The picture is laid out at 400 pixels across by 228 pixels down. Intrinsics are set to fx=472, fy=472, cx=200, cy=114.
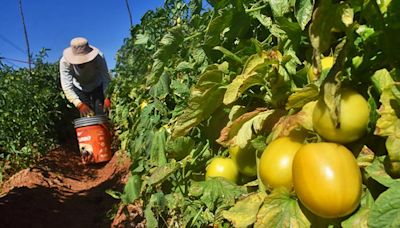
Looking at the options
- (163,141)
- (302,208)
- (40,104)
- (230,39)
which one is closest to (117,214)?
(163,141)

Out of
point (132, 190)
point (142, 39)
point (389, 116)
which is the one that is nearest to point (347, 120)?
point (389, 116)

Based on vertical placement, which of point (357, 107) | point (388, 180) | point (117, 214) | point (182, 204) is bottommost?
point (117, 214)

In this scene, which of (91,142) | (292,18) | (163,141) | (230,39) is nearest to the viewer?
(292,18)

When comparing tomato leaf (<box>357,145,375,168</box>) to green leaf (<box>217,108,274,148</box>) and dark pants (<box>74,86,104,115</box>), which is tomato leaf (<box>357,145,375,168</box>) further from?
dark pants (<box>74,86,104,115</box>)

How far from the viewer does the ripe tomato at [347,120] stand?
2.18ft

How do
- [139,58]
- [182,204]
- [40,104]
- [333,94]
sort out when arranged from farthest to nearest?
[40,104] < [139,58] < [182,204] < [333,94]

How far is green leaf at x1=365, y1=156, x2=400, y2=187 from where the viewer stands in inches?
26.4

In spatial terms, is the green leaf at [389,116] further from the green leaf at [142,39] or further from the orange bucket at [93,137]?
the orange bucket at [93,137]

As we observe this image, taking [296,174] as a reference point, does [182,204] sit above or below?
below

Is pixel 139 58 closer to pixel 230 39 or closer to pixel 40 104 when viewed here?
pixel 230 39

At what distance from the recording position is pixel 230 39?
3.84 feet

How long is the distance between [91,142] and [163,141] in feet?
13.5

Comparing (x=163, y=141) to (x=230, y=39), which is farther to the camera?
(x=163, y=141)

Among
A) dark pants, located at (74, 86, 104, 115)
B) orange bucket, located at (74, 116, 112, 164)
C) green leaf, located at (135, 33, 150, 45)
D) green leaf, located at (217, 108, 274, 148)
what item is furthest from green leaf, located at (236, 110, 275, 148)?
dark pants, located at (74, 86, 104, 115)
